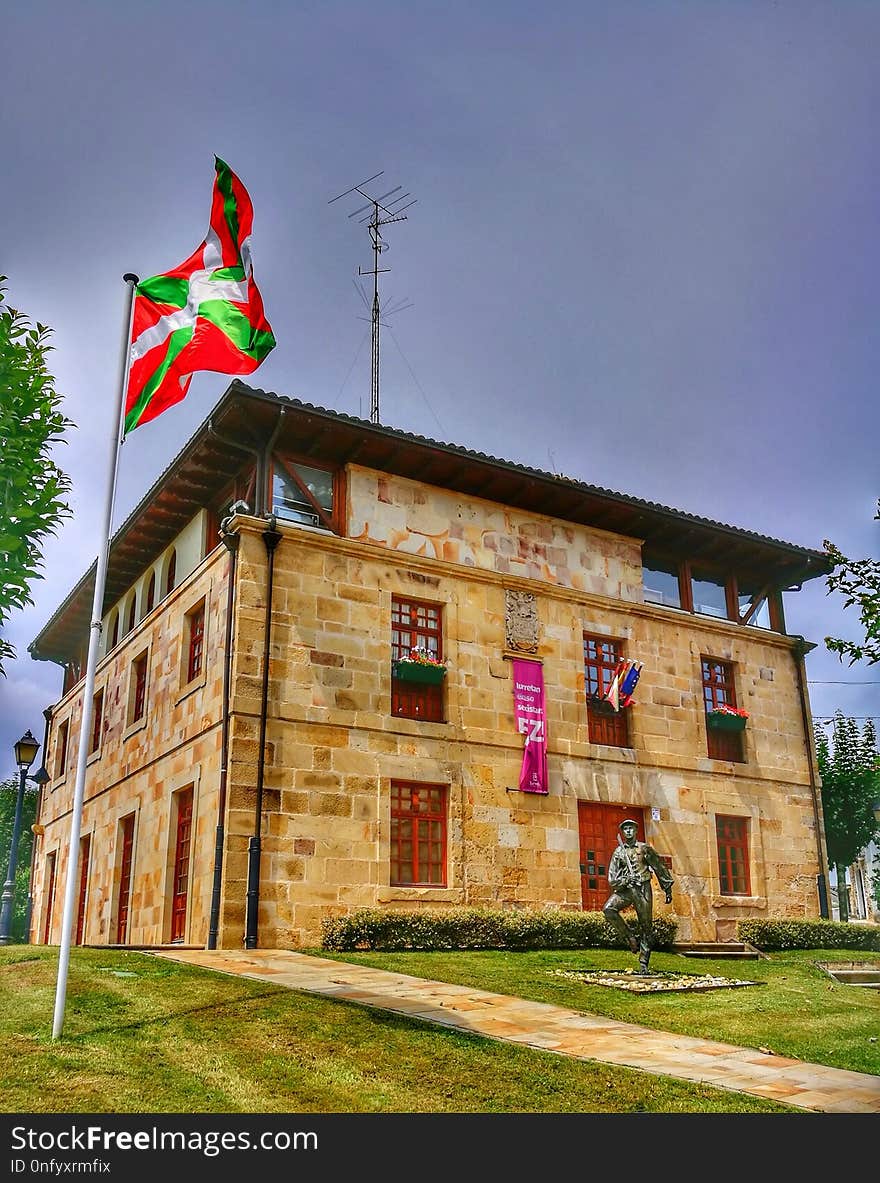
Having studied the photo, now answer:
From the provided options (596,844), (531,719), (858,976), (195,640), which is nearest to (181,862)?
(195,640)

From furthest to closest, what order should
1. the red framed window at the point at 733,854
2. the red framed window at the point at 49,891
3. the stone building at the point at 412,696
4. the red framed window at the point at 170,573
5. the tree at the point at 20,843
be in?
→ the tree at the point at 20,843, the red framed window at the point at 49,891, the red framed window at the point at 170,573, the red framed window at the point at 733,854, the stone building at the point at 412,696

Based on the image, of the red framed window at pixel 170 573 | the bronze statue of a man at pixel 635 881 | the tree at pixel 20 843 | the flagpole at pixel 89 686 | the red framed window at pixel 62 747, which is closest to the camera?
the flagpole at pixel 89 686

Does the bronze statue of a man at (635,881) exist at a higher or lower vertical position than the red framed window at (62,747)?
lower

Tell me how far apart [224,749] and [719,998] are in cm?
856

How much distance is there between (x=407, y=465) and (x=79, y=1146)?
15668mm

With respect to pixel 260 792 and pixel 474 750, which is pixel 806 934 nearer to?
pixel 474 750

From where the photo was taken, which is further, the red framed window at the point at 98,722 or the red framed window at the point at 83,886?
the red framed window at the point at 98,722

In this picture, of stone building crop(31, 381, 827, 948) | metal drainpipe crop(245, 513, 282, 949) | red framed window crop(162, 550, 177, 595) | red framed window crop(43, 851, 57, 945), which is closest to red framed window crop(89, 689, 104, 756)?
stone building crop(31, 381, 827, 948)

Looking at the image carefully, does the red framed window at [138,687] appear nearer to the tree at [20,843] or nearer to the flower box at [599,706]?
the flower box at [599,706]

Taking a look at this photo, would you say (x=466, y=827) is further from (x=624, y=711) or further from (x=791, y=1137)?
(x=791, y=1137)

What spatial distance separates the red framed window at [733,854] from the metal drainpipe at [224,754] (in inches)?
442

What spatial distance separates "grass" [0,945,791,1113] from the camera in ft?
25.6

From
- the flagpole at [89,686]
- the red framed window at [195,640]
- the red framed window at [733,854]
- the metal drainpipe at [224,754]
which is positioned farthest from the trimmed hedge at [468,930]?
the flagpole at [89,686]

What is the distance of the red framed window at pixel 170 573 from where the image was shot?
79.1 feet
